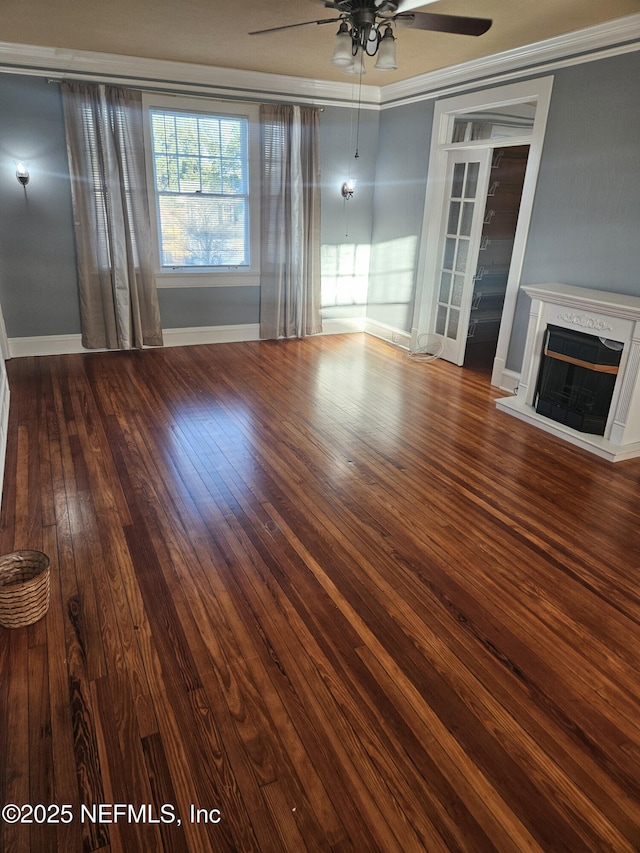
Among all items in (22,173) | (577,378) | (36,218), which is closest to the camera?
(577,378)

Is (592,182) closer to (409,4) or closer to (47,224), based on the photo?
(409,4)

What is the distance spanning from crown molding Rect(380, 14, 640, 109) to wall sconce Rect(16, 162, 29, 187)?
156 inches

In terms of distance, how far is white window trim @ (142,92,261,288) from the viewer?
5.61 m

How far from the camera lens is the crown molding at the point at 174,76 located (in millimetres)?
4988

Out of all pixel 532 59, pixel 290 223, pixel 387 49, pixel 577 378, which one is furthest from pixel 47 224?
pixel 577 378

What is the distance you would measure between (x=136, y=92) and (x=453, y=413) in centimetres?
436

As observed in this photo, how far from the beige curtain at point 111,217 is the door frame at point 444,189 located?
2.99m

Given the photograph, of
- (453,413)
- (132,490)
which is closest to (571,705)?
(132,490)

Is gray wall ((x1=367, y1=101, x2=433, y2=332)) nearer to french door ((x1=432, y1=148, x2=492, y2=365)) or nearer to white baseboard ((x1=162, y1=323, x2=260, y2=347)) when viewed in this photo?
french door ((x1=432, y1=148, x2=492, y2=365))

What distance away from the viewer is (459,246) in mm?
5824

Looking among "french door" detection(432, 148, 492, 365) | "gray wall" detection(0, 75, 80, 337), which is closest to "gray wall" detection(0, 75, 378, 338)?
"gray wall" detection(0, 75, 80, 337)

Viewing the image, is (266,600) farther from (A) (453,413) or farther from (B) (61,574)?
(A) (453,413)

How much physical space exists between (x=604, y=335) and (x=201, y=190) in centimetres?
436

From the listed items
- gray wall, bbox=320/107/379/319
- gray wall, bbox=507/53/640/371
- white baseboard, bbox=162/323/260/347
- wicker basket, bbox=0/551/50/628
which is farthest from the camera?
gray wall, bbox=320/107/379/319
